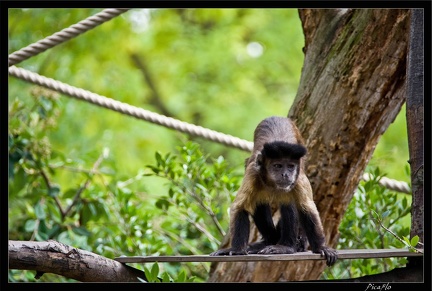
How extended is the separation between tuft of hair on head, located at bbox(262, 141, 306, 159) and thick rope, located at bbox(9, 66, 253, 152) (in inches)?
54.3

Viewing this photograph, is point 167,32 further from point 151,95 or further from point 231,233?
point 231,233

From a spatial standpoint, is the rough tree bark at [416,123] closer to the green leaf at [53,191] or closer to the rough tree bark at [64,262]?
the rough tree bark at [64,262]

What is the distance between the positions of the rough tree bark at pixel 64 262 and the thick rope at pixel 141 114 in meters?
2.04

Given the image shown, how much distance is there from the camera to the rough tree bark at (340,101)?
4.21m

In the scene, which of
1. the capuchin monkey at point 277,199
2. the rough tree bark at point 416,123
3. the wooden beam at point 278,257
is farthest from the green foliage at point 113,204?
the rough tree bark at point 416,123

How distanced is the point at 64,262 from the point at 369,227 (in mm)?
2509

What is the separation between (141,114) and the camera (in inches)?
213

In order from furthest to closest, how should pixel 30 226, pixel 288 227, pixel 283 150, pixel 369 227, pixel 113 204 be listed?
pixel 113 204, pixel 30 226, pixel 369 227, pixel 288 227, pixel 283 150

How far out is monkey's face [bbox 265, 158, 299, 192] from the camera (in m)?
3.91

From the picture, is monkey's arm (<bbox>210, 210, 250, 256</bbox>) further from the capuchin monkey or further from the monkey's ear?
the monkey's ear

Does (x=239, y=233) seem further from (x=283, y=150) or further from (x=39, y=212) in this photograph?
(x=39, y=212)

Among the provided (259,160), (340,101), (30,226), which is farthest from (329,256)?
(30,226)

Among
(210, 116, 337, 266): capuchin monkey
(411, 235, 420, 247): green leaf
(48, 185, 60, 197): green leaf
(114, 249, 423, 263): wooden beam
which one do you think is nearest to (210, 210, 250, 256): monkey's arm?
(210, 116, 337, 266): capuchin monkey

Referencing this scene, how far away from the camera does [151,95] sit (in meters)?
15.5
